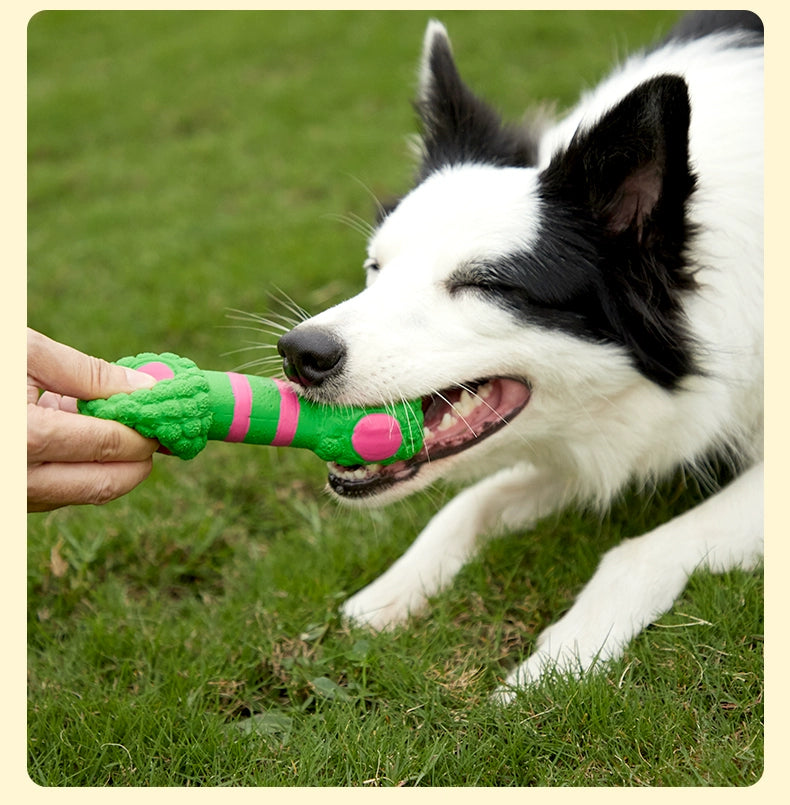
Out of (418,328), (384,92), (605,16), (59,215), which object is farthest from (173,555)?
(605,16)

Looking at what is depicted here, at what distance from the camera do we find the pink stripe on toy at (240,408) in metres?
2.59

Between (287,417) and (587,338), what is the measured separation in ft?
3.12

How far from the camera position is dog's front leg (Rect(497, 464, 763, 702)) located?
107 inches

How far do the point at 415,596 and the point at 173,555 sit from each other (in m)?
1.04

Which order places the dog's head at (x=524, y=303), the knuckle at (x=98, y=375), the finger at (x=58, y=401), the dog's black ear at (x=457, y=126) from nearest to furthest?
the knuckle at (x=98, y=375) < the finger at (x=58, y=401) < the dog's head at (x=524, y=303) < the dog's black ear at (x=457, y=126)

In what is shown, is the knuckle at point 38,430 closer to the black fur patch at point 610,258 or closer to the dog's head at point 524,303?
the dog's head at point 524,303

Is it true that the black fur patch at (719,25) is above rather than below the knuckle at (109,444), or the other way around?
above

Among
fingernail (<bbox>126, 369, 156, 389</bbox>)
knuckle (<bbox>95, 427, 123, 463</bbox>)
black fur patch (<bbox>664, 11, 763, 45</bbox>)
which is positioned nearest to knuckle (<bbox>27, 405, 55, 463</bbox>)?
knuckle (<bbox>95, 427, 123, 463</bbox>)

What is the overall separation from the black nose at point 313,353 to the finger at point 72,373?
1.27 feet

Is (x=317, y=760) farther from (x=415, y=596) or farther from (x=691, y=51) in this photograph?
(x=691, y=51)

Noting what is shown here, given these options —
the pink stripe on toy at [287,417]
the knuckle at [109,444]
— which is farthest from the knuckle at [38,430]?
the pink stripe on toy at [287,417]

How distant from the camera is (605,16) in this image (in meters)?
8.77

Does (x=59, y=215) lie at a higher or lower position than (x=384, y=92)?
lower

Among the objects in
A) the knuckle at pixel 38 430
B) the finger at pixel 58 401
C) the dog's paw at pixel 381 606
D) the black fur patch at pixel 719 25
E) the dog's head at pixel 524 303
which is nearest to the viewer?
the knuckle at pixel 38 430
